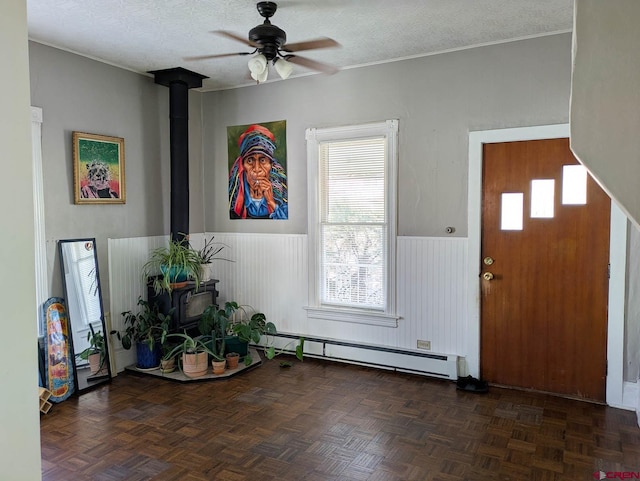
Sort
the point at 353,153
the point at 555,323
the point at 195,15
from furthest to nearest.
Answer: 1. the point at 353,153
2. the point at 555,323
3. the point at 195,15

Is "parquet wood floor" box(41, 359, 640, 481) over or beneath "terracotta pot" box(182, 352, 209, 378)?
beneath

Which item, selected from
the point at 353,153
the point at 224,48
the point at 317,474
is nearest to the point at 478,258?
the point at 353,153

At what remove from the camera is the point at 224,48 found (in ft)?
13.1

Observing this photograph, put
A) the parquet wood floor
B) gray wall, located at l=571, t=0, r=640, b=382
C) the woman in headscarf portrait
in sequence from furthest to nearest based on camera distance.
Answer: the woman in headscarf portrait < the parquet wood floor < gray wall, located at l=571, t=0, r=640, b=382

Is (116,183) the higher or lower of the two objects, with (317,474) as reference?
higher

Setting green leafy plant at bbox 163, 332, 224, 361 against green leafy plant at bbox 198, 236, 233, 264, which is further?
green leafy plant at bbox 198, 236, 233, 264

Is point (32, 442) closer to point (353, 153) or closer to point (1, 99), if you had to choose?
point (1, 99)

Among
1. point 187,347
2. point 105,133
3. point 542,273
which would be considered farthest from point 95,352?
point 542,273

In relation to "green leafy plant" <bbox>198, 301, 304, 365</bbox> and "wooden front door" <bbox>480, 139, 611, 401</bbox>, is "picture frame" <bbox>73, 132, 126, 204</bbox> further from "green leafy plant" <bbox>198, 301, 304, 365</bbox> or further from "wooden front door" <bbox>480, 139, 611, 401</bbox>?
"wooden front door" <bbox>480, 139, 611, 401</bbox>

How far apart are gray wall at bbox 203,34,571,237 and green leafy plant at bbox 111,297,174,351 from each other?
1.32m

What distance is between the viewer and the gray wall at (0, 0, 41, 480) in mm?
1190

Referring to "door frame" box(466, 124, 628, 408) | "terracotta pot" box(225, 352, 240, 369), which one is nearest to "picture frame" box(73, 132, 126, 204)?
"terracotta pot" box(225, 352, 240, 369)

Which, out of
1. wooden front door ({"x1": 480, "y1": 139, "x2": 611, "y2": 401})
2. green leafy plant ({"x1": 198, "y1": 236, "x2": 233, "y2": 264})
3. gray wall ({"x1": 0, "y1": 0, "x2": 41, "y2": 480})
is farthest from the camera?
green leafy plant ({"x1": 198, "y1": 236, "x2": 233, "y2": 264})

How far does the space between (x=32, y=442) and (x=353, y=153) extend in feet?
12.2
